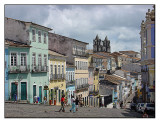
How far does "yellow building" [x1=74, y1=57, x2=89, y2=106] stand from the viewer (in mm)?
56812

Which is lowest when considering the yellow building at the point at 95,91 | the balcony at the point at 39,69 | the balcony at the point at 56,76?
the yellow building at the point at 95,91

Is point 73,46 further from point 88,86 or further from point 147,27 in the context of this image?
point 147,27

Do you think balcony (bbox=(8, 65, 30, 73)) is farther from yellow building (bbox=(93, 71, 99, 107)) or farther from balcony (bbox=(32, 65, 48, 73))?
yellow building (bbox=(93, 71, 99, 107))

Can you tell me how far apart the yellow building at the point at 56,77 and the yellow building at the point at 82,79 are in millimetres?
6809

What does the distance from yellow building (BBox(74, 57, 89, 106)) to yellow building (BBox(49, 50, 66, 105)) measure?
6809 mm

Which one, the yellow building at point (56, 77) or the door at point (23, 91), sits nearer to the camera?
the door at point (23, 91)

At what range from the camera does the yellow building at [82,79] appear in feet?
186

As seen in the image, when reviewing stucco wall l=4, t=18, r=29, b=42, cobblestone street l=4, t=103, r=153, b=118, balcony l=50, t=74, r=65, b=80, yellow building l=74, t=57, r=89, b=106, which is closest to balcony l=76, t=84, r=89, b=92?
yellow building l=74, t=57, r=89, b=106

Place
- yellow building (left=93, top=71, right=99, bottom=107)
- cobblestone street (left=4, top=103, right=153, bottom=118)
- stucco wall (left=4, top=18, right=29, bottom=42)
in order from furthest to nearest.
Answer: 1. yellow building (left=93, top=71, right=99, bottom=107)
2. stucco wall (left=4, top=18, right=29, bottom=42)
3. cobblestone street (left=4, top=103, right=153, bottom=118)

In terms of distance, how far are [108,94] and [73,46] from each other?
61.6ft

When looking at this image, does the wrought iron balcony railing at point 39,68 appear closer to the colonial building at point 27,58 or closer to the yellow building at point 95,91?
the colonial building at point 27,58

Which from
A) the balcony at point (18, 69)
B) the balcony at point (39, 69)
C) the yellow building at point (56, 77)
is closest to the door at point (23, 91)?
the balcony at point (18, 69)

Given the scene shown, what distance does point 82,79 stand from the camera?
60.0 m

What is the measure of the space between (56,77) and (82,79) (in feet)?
46.6
